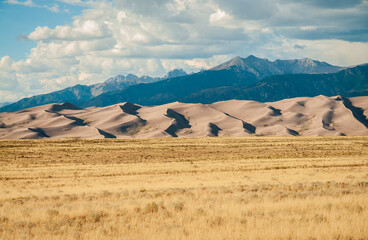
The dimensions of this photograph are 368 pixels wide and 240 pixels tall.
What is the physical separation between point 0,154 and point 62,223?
67655 millimetres

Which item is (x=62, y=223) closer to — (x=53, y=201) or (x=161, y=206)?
(x=161, y=206)

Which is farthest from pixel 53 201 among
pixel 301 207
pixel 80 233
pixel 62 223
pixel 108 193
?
pixel 301 207

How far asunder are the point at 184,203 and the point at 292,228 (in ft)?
24.3

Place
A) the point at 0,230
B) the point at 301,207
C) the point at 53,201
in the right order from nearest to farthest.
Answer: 1. the point at 0,230
2. the point at 301,207
3. the point at 53,201

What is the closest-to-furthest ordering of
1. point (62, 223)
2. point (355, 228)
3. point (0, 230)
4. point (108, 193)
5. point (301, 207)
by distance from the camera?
1. point (355, 228)
2. point (0, 230)
3. point (62, 223)
4. point (301, 207)
5. point (108, 193)

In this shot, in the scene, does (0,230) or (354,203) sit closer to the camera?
(0,230)

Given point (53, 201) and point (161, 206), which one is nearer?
point (161, 206)

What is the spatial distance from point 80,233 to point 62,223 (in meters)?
2.52

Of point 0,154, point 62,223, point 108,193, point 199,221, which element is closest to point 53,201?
point 108,193

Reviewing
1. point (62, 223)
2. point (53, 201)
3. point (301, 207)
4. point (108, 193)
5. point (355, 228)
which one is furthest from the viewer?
point (108, 193)

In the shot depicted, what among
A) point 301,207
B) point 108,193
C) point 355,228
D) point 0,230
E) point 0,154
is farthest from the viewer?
point 0,154

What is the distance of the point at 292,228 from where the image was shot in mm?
12547

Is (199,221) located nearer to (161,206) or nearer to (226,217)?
(226,217)

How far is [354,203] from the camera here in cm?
1722
